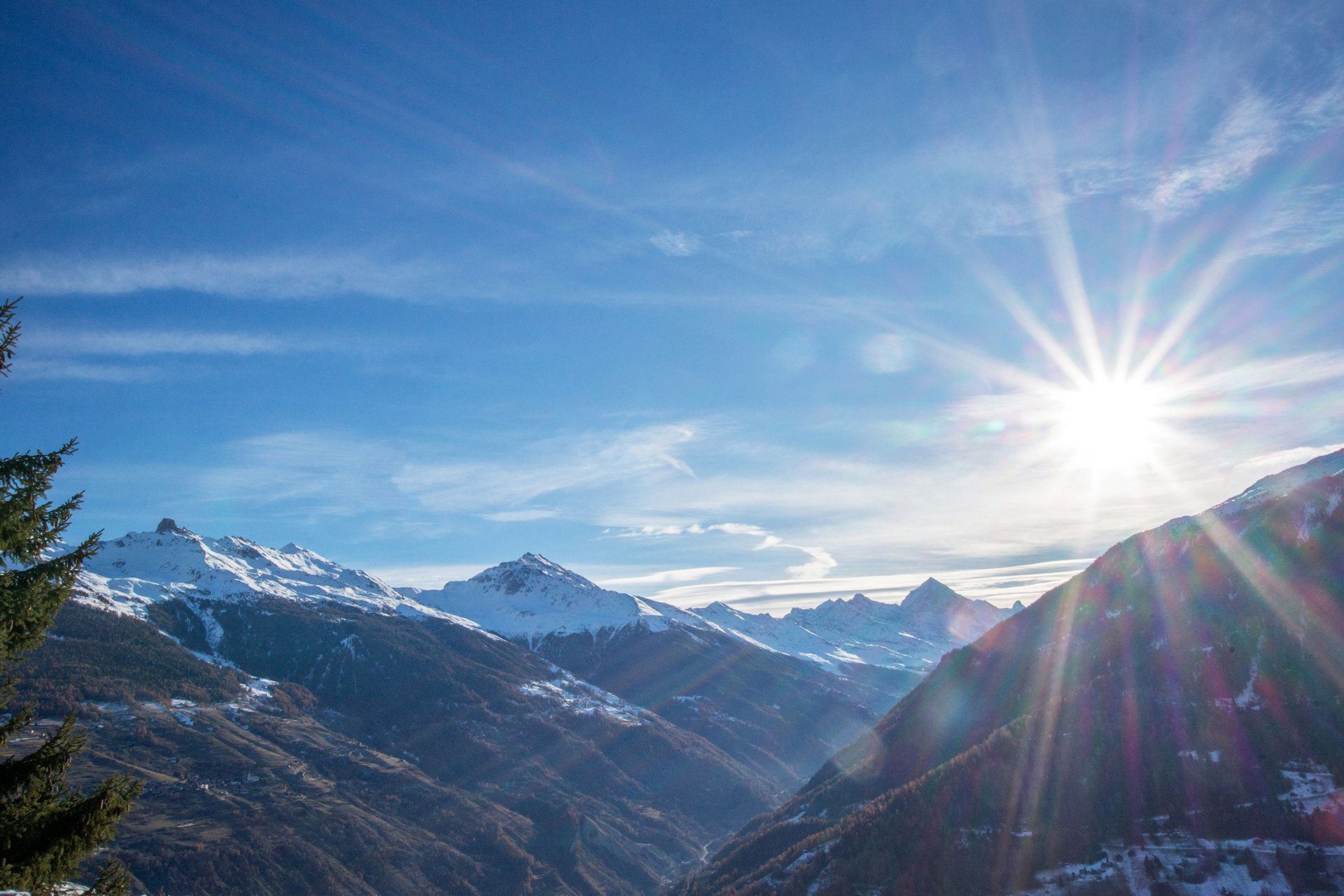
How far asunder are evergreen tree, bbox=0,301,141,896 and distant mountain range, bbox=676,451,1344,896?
134118 millimetres

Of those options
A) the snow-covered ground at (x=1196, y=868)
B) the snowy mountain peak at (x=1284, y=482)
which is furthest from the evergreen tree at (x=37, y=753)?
the snowy mountain peak at (x=1284, y=482)

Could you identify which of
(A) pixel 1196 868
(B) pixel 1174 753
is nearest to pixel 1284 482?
(B) pixel 1174 753

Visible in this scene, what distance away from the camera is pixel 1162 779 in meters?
117

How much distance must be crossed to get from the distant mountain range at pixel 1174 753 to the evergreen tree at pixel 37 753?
13412 cm

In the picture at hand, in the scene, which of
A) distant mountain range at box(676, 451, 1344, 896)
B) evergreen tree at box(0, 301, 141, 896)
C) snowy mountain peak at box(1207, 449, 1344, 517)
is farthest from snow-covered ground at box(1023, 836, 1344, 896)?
evergreen tree at box(0, 301, 141, 896)

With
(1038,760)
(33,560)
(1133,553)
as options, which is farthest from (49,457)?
(1133,553)

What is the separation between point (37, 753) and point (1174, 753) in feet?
510

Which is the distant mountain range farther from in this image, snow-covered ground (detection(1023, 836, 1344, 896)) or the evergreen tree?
the evergreen tree

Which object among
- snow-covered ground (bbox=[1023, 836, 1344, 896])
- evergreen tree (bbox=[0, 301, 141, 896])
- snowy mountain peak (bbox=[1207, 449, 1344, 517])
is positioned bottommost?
snow-covered ground (bbox=[1023, 836, 1344, 896])

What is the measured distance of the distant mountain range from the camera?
338ft

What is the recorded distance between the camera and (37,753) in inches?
918

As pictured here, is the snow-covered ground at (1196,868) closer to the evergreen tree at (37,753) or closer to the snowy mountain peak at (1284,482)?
the snowy mountain peak at (1284,482)

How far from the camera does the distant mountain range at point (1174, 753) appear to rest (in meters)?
103

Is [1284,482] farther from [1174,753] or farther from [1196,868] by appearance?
[1196,868]
